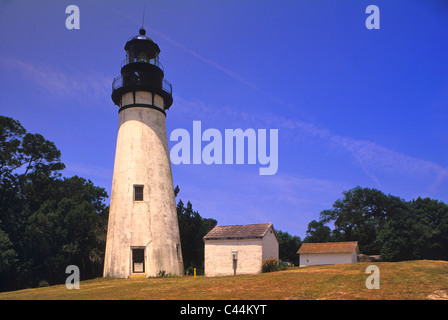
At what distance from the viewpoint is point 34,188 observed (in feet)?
123

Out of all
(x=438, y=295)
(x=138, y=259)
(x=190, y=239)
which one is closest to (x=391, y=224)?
(x=190, y=239)

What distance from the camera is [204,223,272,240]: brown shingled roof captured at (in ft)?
86.5

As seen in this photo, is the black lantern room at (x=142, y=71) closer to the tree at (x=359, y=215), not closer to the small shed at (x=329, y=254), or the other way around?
the small shed at (x=329, y=254)

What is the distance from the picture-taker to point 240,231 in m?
27.3

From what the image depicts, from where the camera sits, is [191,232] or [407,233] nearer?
[191,232]

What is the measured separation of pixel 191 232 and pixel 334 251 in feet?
70.8

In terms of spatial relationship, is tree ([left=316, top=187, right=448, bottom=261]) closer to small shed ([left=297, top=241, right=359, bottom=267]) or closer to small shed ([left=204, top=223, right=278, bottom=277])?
small shed ([left=297, top=241, right=359, bottom=267])

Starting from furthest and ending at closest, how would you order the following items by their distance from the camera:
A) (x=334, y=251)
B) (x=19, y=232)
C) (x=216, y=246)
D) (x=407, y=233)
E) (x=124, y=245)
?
(x=407, y=233)
(x=334, y=251)
(x=19, y=232)
(x=216, y=246)
(x=124, y=245)

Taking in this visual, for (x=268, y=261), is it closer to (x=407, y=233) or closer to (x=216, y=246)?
(x=216, y=246)

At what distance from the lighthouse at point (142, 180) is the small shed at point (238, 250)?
9.19 ft

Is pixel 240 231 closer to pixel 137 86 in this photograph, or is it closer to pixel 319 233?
pixel 137 86

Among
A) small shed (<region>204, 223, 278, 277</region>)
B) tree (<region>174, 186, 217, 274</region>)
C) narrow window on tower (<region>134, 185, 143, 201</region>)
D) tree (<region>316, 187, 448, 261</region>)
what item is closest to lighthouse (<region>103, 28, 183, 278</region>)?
narrow window on tower (<region>134, 185, 143, 201</region>)

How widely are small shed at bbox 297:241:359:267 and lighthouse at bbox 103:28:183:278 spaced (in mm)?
26166
